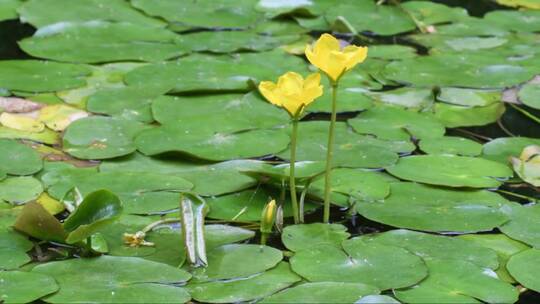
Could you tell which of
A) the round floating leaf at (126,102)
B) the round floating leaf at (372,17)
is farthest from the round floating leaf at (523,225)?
the round floating leaf at (372,17)

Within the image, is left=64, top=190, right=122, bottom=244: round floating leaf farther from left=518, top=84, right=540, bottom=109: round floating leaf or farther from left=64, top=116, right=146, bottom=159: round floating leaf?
left=518, top=84, right=540, bottom=109: round floating leaf

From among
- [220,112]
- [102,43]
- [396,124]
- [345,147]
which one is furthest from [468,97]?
[102,43]

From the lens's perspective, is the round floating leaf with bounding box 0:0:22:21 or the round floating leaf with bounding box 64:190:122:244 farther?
the round floating leaf with bounding box 0:0:22:21

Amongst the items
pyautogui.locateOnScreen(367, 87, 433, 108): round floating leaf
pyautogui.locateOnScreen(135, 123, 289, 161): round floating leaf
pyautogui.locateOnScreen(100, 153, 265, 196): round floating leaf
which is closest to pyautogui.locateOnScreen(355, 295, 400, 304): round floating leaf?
pyautogui.locateOnScreen(100, 153, 265, 196): round floating leaf

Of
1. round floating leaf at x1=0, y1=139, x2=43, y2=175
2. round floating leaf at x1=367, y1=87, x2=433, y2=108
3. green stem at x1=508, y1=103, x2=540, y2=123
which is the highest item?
round floating leaf at x1=367, y1=87, x2=433, y2=108

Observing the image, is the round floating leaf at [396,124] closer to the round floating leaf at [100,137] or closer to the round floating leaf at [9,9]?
the round floating leaf at [100,137]

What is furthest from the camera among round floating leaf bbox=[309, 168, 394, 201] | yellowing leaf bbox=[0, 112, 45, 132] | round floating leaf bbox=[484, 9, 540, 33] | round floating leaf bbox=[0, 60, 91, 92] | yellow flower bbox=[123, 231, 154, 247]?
round floating leaf bbox=[484, 9, 540, 33]

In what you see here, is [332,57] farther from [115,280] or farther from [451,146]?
[451,146]
